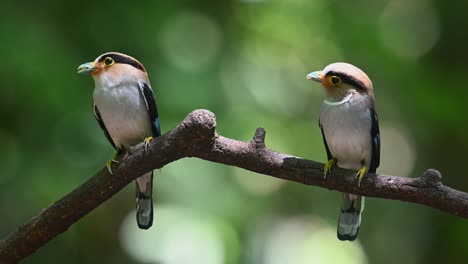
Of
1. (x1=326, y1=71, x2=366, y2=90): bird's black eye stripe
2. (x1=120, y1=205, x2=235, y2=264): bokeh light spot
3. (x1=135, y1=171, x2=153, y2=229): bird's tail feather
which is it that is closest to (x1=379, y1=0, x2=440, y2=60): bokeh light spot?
(x1=120, y1=205, x2=235, y2=264): bokeh light spot

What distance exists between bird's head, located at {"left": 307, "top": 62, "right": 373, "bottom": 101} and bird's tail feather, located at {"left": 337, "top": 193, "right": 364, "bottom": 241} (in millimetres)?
606

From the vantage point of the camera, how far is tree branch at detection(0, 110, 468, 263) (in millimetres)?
3143

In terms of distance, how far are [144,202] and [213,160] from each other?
3.37 ft

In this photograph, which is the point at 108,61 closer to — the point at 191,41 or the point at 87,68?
the point at 87,68

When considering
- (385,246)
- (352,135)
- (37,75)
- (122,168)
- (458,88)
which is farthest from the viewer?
(385,246)

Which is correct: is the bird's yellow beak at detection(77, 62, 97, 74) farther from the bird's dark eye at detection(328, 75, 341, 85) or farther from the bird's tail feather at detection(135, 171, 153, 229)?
the bird's dark eye at detection(328, 75, 341, 85)

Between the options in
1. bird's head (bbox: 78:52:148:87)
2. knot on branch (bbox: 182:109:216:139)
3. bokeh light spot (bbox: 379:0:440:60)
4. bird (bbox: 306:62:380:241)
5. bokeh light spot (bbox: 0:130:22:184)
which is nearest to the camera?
knot on branch (bbox: 182:109:216:139)

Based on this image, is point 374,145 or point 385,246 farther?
point 385,246

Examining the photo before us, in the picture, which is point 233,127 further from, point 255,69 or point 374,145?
point 374,145

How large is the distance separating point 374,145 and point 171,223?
1701 millimetres

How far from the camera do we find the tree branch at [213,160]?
10.3 ft

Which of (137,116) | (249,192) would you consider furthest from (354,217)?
(249,192)

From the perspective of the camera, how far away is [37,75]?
16.4 ft

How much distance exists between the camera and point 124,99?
3.98m
